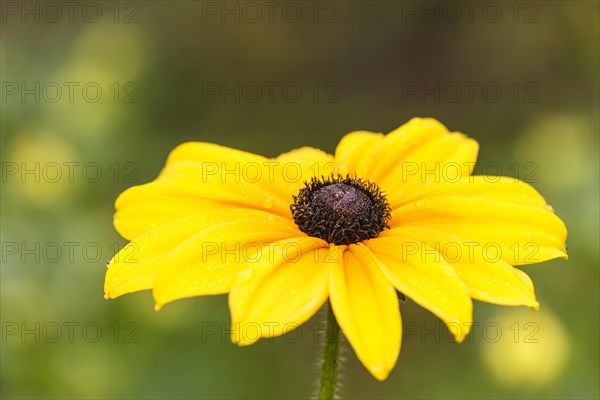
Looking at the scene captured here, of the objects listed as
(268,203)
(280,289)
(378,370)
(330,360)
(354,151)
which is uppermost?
(354,151)

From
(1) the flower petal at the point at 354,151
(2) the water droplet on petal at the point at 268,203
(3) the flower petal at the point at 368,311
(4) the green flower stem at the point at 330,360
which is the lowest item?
(4) the green flower stem at the point at 330,360

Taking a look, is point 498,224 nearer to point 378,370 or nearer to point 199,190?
point 378,370

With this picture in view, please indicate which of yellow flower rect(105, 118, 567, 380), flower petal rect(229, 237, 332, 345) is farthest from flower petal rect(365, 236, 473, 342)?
flower petal rect(229, 237, 332, 345)

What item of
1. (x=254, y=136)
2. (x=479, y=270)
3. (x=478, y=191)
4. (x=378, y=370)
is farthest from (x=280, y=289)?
(x=254, y=136)

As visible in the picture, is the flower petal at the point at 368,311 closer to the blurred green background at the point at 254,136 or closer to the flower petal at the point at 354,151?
the flower petal at the point at 354,151

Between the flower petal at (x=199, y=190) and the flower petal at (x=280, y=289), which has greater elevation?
the flower petal at (x=199, y=190)

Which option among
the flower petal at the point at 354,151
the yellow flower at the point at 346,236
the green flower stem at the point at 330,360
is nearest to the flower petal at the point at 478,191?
the yellow flower at the point at 346,236

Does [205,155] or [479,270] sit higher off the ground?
[205,155]
